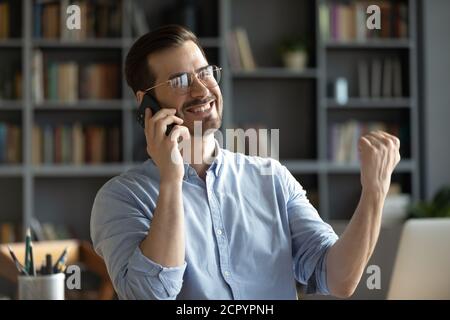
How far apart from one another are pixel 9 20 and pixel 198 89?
125 inches

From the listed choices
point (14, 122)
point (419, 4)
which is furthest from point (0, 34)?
point (419, 4)

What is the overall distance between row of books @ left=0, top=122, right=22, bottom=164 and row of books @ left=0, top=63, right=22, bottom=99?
→ 146mm

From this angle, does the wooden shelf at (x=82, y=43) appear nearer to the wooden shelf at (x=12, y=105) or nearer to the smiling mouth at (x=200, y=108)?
the wooden shelf at (x=12, y=105)

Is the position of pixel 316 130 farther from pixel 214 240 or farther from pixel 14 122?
pixel 214 240

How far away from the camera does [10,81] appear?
3.68 m

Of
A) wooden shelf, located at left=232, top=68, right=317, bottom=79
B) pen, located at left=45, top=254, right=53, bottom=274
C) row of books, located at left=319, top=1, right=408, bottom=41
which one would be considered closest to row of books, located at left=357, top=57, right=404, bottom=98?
row of books, located at left=319, top=1, right=408, bottom=41

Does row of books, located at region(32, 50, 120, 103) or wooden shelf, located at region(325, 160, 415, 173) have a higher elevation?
row of books, located at region(32, 50, 120, 103)

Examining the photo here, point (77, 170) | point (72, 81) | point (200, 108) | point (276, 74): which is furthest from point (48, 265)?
point (276, 74)

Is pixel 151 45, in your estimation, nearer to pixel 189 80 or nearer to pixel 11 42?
pixel 189 80

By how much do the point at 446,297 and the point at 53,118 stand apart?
10.0 ft

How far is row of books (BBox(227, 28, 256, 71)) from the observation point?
3709mm

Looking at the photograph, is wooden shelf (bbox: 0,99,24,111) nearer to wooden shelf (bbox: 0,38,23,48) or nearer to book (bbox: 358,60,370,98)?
wooden shelf (bbox: 0,38,23,48)

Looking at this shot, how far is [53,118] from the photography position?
12.1 ft

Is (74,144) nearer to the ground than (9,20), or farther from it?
nearer to the ground
